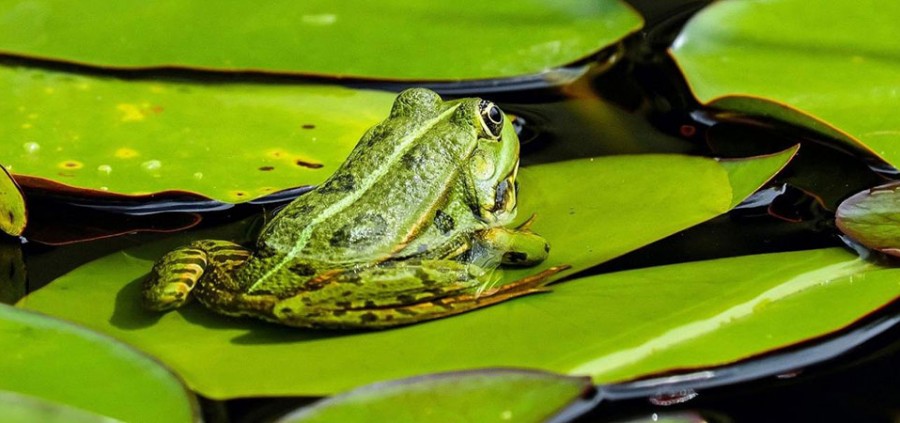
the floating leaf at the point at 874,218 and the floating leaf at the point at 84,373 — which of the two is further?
the floating leaf at the point at 874,218

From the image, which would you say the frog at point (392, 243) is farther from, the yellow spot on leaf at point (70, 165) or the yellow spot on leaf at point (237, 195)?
the yellow spot on leaf at point (70, 165)

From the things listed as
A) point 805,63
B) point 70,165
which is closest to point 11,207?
point 70,165

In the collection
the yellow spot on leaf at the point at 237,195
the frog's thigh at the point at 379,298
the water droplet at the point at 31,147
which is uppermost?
the water droplet at the point at 31,147

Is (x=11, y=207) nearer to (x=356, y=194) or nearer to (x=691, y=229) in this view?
(x=356, y=194)

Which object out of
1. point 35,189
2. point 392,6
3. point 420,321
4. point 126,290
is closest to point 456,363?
point 420,321

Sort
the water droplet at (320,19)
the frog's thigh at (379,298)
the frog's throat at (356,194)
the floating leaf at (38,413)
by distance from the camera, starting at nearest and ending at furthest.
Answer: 1. the floating leaf at (38,413)
2. the frog's thigh at (379,298)
3. the frog's throat at (356,194)
4. the water droplet at (320,19)

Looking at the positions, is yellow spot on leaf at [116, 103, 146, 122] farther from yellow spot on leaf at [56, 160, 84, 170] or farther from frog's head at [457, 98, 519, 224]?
frog's head at [457, 98, 519, 224]

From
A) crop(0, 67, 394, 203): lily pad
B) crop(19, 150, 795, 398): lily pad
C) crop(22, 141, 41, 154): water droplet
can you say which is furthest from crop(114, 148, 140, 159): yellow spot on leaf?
crop(19, 150, 795, 398): lily pad

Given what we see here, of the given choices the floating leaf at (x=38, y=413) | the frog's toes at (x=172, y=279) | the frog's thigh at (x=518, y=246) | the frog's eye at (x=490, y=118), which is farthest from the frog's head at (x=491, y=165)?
the floating leaf at (x=38, y=413)
